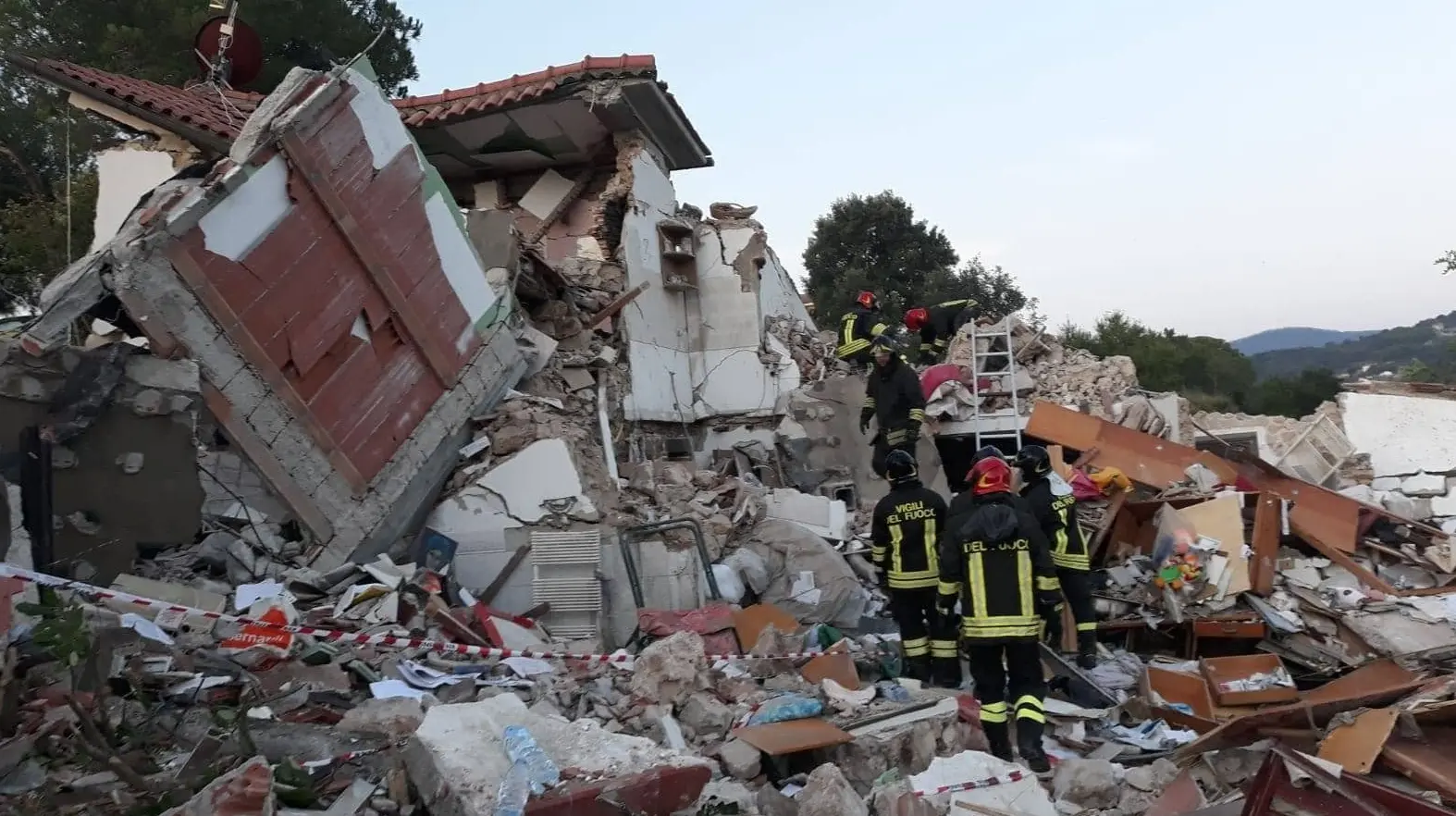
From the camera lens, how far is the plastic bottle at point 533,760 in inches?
119

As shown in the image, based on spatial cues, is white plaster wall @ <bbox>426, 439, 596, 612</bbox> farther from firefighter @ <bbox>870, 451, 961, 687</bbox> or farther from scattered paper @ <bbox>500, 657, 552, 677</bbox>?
firefighter @ <bbox>870, 451, 961, 687</bbox>

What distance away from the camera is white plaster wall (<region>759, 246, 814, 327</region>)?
1191 centimetres

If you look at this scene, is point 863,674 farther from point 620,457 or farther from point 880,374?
point 620,457

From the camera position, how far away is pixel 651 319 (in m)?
10.4

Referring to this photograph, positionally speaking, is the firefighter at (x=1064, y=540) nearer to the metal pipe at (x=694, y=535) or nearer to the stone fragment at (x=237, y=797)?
the metal pipe at (x=694, y=535)

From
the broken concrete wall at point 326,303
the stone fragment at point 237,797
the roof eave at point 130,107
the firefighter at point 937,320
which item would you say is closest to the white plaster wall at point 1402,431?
the firefighter at point 937,320

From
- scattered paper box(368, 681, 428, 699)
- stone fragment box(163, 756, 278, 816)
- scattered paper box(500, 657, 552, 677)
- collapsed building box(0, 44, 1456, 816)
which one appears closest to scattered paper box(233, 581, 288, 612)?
collapsed building box(0, 44, 1456, 816)

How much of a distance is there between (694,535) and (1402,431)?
848 centimetres

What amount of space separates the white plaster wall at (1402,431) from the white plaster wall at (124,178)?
42.5 ft

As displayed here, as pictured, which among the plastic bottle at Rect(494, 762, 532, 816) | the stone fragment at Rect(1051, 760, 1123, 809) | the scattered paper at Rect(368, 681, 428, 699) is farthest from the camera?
the scattered paper at Rect(368, 681, 428, 699)

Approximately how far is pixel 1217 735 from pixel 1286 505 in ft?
15.6

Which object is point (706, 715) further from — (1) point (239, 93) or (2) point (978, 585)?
(1) point (239, 93)

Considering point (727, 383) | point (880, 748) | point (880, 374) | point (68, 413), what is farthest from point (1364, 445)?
point (68, 413)

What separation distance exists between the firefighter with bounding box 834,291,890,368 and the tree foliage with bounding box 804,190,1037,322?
17.6m
